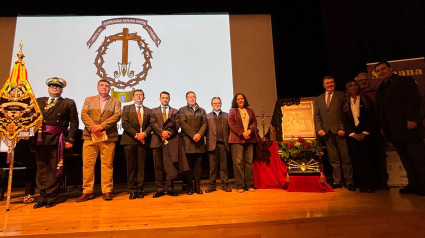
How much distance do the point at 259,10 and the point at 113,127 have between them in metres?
3.89

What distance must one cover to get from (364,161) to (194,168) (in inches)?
90.4

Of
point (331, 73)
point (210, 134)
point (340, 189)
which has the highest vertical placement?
point (331, 73)

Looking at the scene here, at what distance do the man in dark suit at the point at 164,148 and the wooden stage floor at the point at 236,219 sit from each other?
57 centimetres

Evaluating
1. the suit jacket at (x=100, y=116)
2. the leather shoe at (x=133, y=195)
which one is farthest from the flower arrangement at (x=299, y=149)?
the suit jacket at (x=100, y=116)

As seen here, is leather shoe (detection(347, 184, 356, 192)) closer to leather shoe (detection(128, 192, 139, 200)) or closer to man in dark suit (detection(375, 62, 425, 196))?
man in dark suit (detection(375, 62, 425, 196))

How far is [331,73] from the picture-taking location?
4.57 m

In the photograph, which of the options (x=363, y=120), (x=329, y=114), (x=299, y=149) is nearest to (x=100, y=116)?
(x=299, y=149)

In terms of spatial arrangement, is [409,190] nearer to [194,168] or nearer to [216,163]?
[216,163]

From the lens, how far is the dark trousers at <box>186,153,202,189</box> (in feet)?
10.7

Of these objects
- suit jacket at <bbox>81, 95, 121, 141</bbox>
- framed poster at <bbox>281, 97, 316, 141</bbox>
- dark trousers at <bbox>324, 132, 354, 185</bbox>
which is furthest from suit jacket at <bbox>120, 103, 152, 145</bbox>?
dark trousers at <bbox>324, 132, 354, 185</bbox>

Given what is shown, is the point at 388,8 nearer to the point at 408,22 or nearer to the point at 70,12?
the point at 408,22

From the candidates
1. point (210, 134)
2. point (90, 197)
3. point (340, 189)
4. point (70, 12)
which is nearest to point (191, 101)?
point (210, 134)

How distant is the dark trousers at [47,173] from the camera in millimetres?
2744

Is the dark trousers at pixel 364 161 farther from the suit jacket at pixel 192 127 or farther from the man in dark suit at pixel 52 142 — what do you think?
the man in dark suit at pixel 52 142
